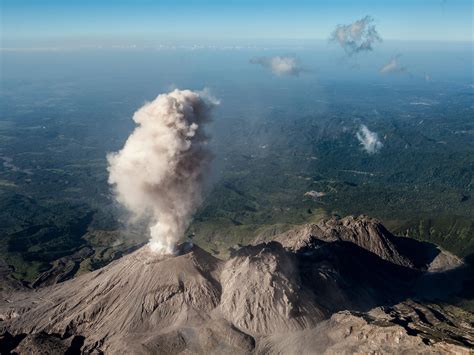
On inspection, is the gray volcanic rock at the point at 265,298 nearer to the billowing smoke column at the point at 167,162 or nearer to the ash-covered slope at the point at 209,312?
the ash-covered slope at the point at 209,312

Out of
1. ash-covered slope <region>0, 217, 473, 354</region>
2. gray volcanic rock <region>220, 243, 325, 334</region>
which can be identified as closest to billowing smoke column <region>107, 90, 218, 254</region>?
ash-covered slope <region>0, 217, 473, 354</region>

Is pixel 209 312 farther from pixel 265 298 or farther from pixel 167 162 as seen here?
pixel 167 162

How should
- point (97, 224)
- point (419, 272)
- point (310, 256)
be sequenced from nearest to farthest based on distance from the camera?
point (310, 256) → point (419, 272) → point (97, 224)

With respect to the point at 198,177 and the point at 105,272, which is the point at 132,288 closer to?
the point at 105,272

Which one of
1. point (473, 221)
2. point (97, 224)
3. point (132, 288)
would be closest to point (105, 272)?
point (132, 288)

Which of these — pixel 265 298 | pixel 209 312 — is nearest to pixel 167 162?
pixel 209 312
